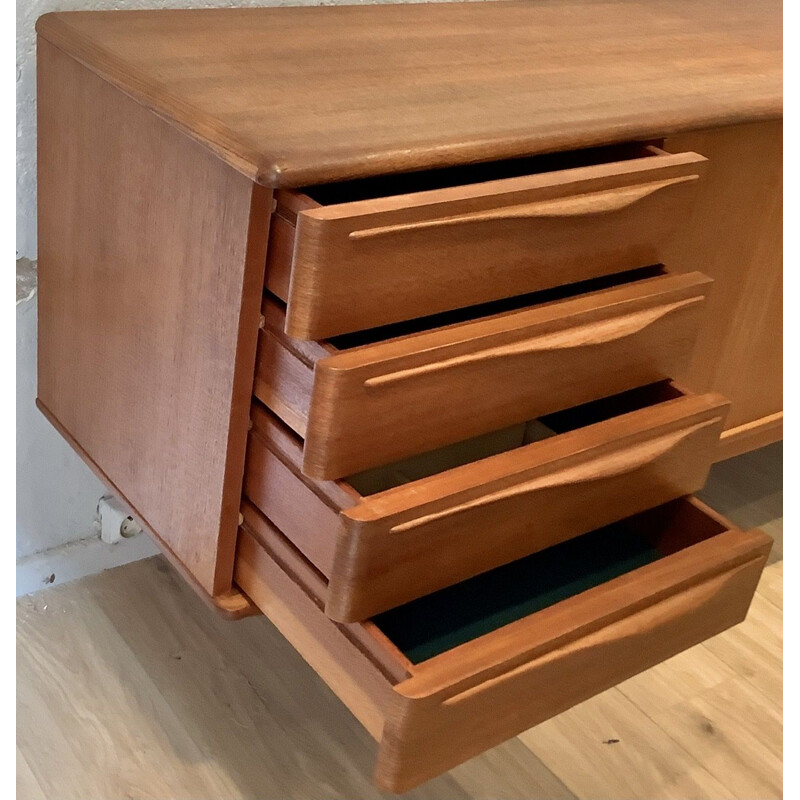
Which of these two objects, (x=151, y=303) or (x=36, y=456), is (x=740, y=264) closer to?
(x=151, y=303)

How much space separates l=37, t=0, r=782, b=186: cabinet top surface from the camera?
0.79 meters

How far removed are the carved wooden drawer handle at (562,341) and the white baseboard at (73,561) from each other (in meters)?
0.71

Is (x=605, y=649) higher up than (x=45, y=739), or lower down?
higher up

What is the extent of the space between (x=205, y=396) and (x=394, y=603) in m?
0.23

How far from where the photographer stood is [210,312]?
837 millimetres

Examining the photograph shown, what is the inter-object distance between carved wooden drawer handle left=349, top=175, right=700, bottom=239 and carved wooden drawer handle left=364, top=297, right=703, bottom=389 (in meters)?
0.10

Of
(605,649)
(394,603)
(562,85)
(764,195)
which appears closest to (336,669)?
(394,603)

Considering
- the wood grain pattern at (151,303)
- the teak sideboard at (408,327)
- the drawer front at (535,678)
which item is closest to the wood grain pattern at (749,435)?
the teak sideboard at (408,327)

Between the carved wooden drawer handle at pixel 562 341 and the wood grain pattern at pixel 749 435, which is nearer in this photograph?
the carved wooden drawer handle at pixel 562 341

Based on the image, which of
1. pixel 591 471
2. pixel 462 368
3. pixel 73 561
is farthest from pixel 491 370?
pixel 73 561

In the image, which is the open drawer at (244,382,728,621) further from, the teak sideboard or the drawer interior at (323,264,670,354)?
the drawer interior at (323,264,670,354)

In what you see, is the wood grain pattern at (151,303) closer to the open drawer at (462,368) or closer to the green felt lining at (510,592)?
the open drawer at (462,368)

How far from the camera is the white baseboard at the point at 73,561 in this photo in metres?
1.29

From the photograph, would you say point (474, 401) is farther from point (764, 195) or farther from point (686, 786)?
point (686, 786)
